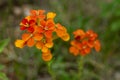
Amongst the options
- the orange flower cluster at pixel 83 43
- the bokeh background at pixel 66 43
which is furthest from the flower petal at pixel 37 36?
the bokeh background at pixel 66 43

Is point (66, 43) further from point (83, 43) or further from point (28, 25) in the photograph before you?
point (28, 25)

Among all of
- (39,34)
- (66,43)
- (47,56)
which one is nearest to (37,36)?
(39,34)

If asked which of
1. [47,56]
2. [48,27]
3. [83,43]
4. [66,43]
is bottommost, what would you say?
[47,56]

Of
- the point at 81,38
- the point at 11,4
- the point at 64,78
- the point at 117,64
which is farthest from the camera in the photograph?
the point at 11,4

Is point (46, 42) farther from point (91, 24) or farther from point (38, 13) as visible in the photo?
point (91, 24)

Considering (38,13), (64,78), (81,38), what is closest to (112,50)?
(64,78)

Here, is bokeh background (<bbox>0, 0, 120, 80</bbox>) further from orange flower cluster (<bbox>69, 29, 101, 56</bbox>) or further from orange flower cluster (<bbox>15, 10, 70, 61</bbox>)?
orange flower cluster (<bbox>15, 10, 70, 61</bbox>)

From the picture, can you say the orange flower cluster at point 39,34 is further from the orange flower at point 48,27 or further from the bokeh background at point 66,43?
the bokeh background at point 66,43

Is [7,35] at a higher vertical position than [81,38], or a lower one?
higher
